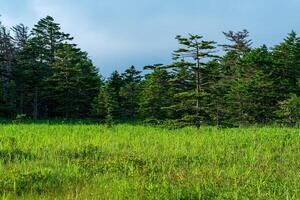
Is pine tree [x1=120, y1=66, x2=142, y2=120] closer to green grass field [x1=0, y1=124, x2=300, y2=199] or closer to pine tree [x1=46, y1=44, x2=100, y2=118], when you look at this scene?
pine tree [x1=46, y1=44, x2=100, y2=118]

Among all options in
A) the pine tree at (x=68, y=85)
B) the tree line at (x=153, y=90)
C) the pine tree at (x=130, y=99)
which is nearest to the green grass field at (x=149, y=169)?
the tree line at (x=153, y=90)

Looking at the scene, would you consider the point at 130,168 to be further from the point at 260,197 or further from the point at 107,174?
the point at 260,197

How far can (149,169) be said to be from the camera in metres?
9.58

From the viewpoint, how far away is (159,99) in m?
38.4

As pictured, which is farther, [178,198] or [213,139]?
[213,139]

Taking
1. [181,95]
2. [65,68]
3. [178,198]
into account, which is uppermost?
[65,68]

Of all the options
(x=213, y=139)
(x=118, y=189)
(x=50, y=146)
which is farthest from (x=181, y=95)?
(x=118, y=189)

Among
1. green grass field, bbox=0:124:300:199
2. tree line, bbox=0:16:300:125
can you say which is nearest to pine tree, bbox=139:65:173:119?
tree line, bbox=0:16:300:125

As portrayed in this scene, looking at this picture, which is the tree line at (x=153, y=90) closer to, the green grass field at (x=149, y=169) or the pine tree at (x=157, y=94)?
the pine tree at (x=157, y=94)

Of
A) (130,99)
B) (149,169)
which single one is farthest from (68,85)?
(149,169)

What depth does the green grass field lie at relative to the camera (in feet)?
24.0

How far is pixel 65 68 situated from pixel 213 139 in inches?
1086

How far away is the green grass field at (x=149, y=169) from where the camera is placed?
7317 mm

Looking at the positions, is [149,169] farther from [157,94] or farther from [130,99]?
[130,99]
